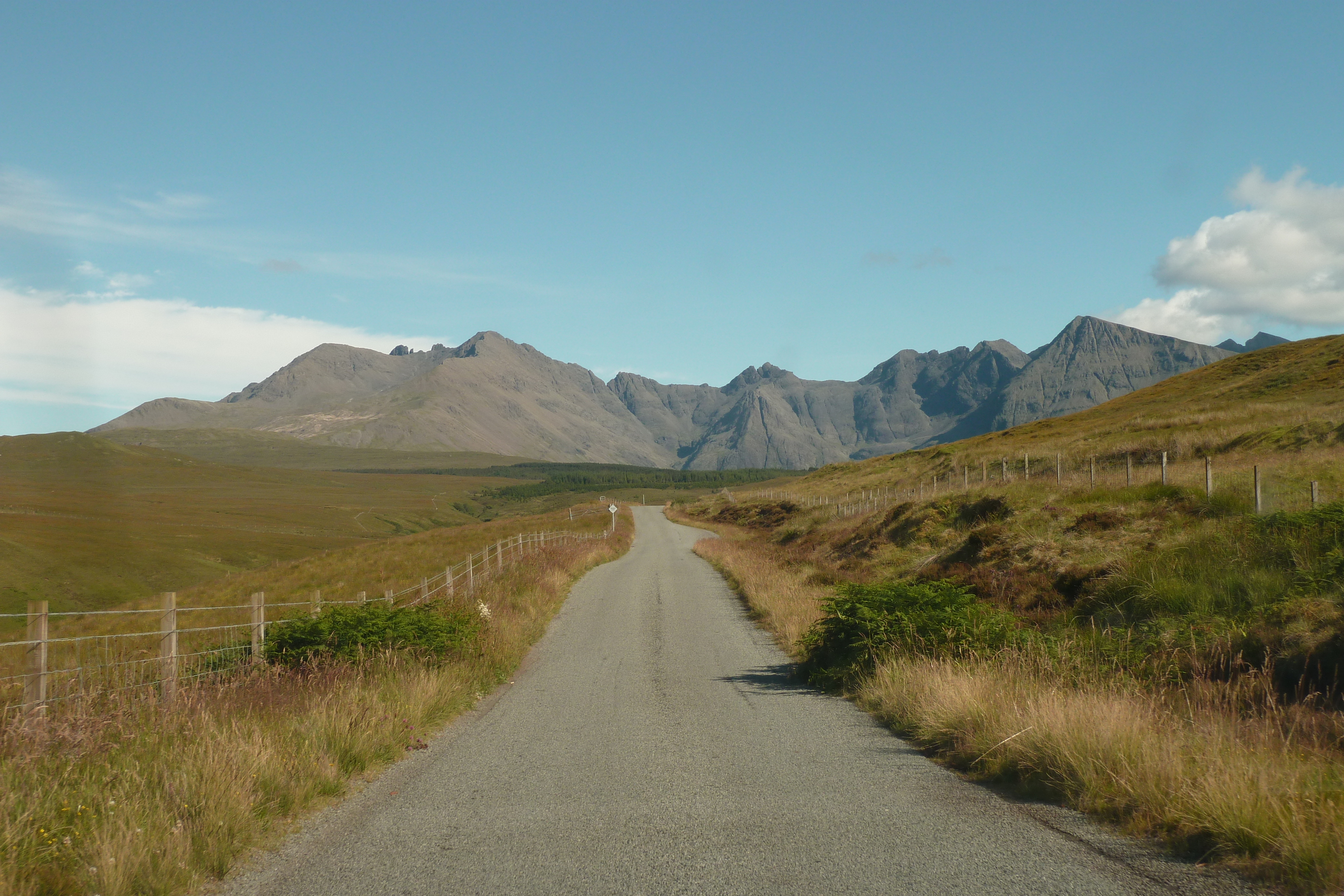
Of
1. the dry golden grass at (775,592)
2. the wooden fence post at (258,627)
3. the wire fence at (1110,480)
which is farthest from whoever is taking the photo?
the wire fence at (1110,480)

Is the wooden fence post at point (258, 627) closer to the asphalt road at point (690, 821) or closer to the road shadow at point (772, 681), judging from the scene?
the asphalt road at point (690, 821)

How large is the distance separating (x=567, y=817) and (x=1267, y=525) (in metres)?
13.1

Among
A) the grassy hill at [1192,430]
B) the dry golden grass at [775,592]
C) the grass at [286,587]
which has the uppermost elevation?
the grassy hill at [1192,430]

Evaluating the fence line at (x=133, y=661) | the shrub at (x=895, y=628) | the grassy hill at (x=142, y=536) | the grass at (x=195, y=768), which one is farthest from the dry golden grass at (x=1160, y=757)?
the grassy hill at (x=142, y=536)

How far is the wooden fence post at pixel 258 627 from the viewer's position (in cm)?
1140

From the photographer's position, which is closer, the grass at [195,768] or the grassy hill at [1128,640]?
the grass at [195,768]

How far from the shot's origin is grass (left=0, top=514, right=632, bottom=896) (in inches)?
196

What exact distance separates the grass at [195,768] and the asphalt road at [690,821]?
353 mm

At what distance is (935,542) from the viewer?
25938 millimetres

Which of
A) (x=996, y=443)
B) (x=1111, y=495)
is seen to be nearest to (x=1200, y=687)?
(x=1111, y=495)

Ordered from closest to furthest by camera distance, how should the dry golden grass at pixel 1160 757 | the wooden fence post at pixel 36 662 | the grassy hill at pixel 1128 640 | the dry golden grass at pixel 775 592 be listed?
the dry golden grass at pixel 1160 757, the grassy hill at pixel 1128 640, the wooden fence post at pixel 36 662, the dry golden grass at pixel 775 592

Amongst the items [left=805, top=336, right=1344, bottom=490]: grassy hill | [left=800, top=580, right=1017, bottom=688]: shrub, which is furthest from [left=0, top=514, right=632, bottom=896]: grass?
[left=805, top=336, right=1344, bottom=490]: grassy hill

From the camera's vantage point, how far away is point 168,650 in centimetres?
983

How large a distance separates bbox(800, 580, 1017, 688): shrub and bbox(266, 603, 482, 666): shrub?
5718mm
